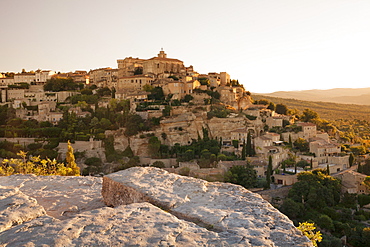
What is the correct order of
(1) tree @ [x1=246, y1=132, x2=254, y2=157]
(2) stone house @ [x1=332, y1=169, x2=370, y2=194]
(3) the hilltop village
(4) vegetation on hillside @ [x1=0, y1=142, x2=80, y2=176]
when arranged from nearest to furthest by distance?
(4) vegetation on hillside @ [x1=0, y1=142, x2=80, y2=176] → (2) stone house @ [x1=332, y1=169, x2=370, y2=194] → (3) the hilltop village → (1) tree @ [x1=246, y1=132, x2=254, y2=157]

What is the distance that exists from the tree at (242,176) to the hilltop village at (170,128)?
1.31 m

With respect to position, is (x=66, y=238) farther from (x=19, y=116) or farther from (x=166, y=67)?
(x=166, y=67)

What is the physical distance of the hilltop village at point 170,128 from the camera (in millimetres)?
34062

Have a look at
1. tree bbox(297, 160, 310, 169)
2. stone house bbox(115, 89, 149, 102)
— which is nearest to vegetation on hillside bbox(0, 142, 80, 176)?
tree bbox(297, 160, 310, 169)

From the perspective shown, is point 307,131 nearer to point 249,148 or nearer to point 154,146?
point 249,148

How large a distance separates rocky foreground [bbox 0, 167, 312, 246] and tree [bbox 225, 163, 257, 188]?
25003 millimetres

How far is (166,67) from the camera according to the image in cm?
5381

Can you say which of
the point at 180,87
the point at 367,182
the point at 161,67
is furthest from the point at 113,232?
the point at 161,67

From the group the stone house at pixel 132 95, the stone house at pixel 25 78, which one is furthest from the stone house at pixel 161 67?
the stone house at pixel 25 78

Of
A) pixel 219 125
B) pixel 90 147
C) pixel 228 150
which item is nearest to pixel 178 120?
pixel 219 125

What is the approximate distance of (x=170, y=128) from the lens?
39.3 metres

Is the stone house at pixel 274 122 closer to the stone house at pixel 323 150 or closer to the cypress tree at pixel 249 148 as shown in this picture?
the stone house at pixel 323 150

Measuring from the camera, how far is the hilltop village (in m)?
34.1

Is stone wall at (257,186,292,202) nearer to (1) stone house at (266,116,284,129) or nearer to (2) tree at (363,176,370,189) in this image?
(2) tree at (363,176,370,189)
